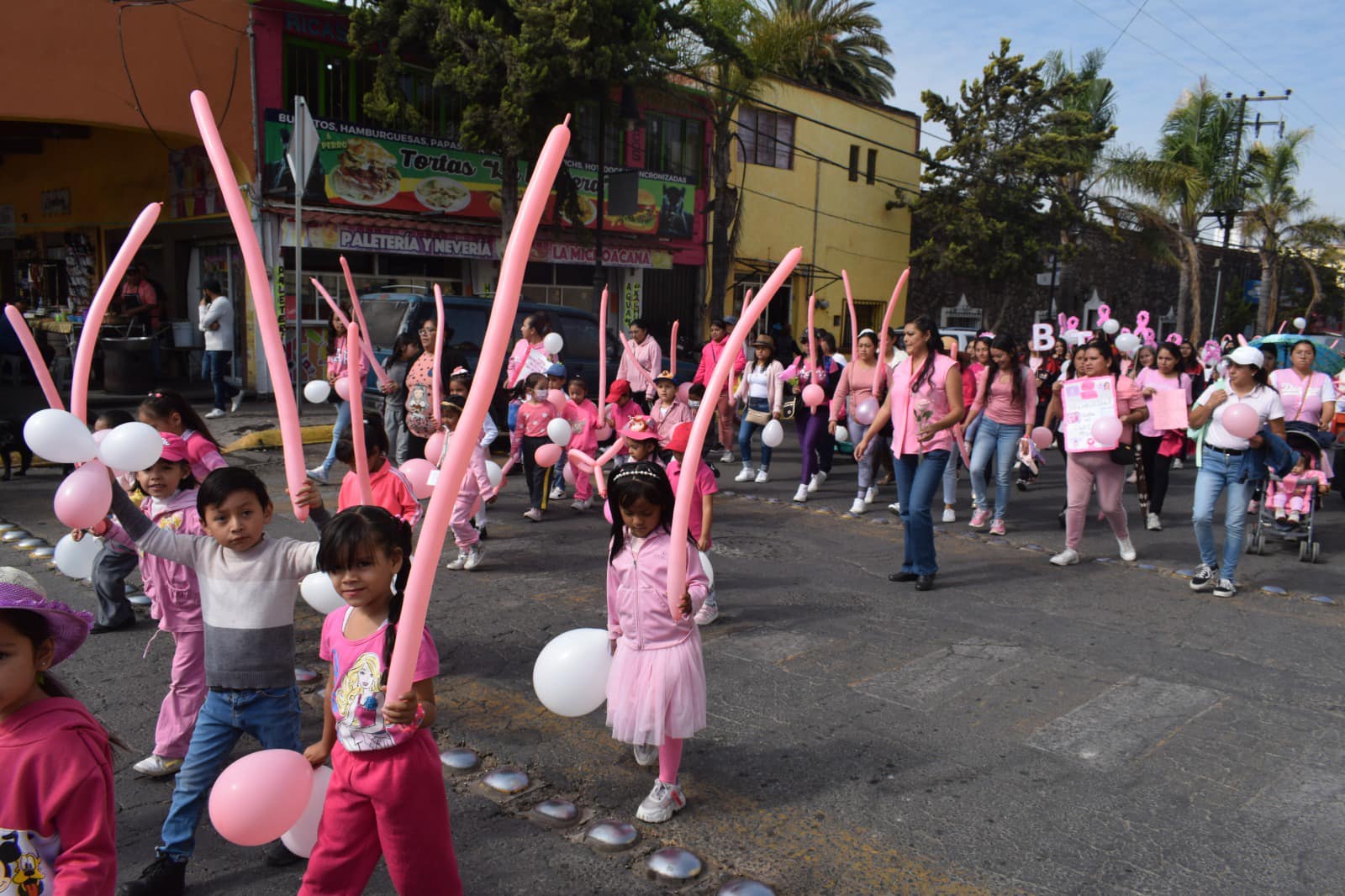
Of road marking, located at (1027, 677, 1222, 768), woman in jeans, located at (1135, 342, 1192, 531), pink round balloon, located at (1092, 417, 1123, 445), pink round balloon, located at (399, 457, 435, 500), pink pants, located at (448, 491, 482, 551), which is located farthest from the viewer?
woman in jeans, located at (1135, 342, 1192, 531)

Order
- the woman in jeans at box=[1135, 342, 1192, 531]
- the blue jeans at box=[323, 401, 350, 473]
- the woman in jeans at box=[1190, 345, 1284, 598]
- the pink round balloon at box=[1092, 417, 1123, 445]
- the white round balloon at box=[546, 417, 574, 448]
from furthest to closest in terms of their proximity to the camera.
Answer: the blue jeans at box=[323, 401, 350, 473] < the woman in jeans at box=[1135, 342, 1192, 531] < the white round balloon at box=[546, 417, 574, 448] < the pink round balloon at box=[1092, 417, 1123, 445] < the woman in jeans at box=[1190, 345, 1284, 598]

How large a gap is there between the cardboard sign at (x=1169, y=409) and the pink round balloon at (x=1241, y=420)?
7.40 ft

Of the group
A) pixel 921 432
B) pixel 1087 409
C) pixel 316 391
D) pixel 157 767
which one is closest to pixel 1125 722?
pixel 921 432

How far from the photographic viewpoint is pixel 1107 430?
7293mm

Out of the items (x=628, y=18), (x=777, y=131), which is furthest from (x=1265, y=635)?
(x=777, y=131)

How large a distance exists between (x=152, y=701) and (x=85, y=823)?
9.56ft

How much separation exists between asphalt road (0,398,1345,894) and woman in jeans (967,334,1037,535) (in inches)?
53.4

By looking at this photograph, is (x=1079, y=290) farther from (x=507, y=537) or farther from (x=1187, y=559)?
(x=507, y=537)

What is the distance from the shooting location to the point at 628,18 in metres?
16.0

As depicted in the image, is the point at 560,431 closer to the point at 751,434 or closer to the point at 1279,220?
the point at 751,434

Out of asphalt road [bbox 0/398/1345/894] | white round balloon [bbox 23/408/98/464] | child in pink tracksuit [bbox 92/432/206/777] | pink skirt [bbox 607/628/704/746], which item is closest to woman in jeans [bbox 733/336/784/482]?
asphalt road [bbox 0/398/1345/894]

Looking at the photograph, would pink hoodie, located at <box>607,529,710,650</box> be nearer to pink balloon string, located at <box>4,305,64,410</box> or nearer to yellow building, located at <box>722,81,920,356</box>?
pink balloon string, located at <box>4,305,64,410</box>

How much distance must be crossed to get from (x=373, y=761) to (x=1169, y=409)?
8186 mm

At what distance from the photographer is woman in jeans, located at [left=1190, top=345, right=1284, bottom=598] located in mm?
6754
